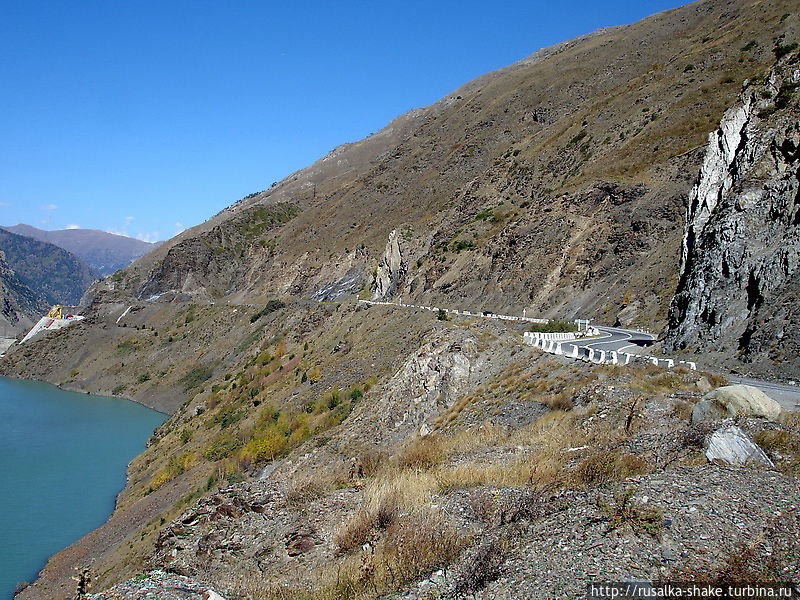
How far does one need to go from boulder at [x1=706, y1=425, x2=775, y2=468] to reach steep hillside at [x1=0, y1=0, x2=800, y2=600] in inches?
7.8

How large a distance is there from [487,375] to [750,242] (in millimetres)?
9186

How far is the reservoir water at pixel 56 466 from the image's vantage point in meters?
25.4

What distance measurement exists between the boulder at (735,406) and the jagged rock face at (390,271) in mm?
39536

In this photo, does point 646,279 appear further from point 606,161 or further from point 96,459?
point 96,459

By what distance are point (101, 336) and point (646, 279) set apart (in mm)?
73114

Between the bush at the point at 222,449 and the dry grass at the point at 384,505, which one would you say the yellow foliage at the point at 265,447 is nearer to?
the bush at the point at 222,449

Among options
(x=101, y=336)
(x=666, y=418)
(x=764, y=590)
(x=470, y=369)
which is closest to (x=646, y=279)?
(x=470, y=369)

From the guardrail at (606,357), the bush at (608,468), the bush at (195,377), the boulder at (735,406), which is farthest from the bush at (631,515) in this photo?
the bush at (195,377)

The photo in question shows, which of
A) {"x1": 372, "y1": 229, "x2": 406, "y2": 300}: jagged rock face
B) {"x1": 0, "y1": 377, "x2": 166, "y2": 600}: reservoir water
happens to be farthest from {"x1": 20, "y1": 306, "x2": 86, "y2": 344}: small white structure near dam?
{"x1": 372, "y1": 229, "x2": 406, "y2": 300}: jagged rock face

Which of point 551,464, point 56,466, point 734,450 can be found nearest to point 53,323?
point 56,466

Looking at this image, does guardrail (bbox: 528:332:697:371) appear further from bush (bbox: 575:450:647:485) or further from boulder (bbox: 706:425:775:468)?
bush (bbox: 575:450:647:485)

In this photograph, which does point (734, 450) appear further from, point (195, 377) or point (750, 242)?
point (195, 377)

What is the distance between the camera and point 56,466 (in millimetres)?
37281

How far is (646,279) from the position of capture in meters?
28.1
